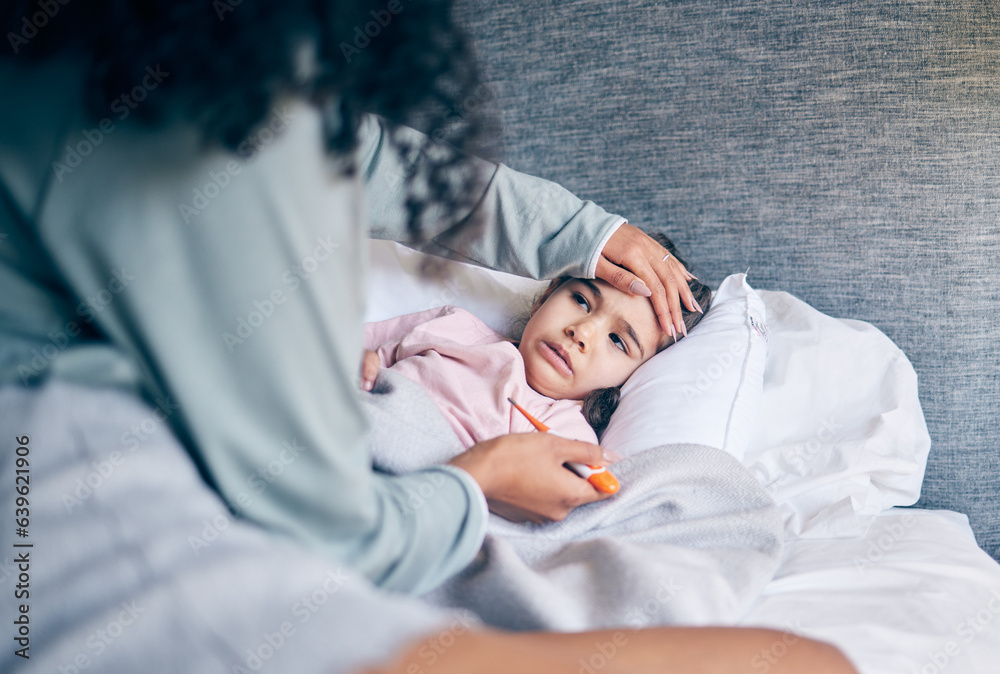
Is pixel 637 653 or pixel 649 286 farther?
pixel 649 286

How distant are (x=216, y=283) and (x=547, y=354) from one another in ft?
2.59

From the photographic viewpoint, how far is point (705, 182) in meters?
1.40

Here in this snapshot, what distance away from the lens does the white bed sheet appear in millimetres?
732

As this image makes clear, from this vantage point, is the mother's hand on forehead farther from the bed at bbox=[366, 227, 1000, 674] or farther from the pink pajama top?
the pink pajama top

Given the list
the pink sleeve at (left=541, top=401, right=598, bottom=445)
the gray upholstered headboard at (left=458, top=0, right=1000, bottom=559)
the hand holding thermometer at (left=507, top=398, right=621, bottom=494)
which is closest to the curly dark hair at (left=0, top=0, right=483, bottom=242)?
the hand holding thermometer at (left=507, top=398, right=621, bottom=494)

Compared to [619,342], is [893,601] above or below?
below

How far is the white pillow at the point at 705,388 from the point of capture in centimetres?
102

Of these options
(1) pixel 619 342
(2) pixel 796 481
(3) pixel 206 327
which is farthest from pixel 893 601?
(3) pixel 206 327

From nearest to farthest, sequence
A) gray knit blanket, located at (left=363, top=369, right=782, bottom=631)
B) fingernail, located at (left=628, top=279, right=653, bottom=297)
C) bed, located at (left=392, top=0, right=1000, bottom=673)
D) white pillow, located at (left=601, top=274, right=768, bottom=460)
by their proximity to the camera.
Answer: gray knit blanket, located at (left=363, top=369, right=782, bottom=631) → white pillow, located at (left=601, top=274, right=768, bottom=460) → fingernail, located at (left=628, top=279, right=653, bottom=297) → bed, located at (left=392, top=0, right=1000, bottom=673)

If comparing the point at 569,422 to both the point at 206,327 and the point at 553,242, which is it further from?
the point at 206,327

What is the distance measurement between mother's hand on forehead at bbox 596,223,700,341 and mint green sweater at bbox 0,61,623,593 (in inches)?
29.0

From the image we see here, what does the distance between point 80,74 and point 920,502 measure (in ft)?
5.08

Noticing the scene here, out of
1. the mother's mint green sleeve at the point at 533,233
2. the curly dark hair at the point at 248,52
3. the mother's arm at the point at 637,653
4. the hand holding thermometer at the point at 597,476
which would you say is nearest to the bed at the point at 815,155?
the mother's mint green sleeve at the point at 533,233

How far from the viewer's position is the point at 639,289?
1147 millimetres
